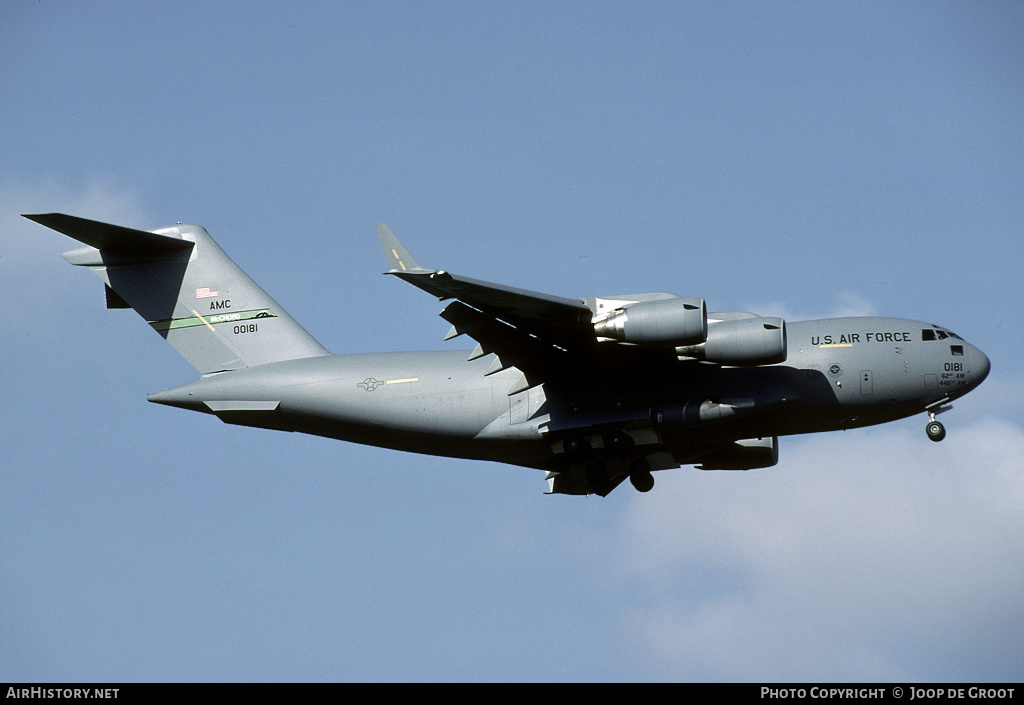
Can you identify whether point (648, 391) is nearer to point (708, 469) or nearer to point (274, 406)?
point (708, 469)

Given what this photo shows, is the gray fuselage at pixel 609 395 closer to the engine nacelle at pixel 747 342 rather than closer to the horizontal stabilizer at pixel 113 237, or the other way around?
the engine nacelle at pixel 747 342

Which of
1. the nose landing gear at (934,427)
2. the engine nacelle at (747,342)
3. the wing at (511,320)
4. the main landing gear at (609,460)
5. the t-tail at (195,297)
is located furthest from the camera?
the t-tail at (195,297)

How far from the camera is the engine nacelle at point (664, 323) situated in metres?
14.5

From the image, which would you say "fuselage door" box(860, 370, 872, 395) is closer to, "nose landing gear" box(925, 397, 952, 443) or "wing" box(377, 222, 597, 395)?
"nose landing gear" box(925, 397, 952, 443)

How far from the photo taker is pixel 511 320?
15.1 meters

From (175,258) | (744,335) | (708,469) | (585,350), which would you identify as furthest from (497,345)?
(175,258)

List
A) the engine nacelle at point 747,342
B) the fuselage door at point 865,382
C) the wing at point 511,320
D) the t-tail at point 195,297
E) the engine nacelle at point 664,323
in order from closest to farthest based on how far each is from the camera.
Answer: the wing at point 511,320
the engine nacelle at point 664,323
the engine nacelle at point 747,342
the fuselage door at point 865,382
the t-tail at point 195,297

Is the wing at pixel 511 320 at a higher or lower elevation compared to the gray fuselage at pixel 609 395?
higher

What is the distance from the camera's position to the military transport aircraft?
1480cm

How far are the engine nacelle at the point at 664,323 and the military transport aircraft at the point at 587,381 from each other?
0.01 metres

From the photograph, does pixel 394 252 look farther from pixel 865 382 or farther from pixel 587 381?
pixel 865 382

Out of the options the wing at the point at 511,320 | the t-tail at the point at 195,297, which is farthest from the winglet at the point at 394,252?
the t-tail at the point at 195,297

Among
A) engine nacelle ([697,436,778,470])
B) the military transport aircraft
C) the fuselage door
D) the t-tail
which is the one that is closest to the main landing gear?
the military transport aircraft
